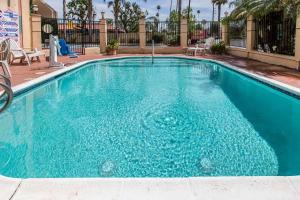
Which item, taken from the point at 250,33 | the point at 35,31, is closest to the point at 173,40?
the point at 250,33

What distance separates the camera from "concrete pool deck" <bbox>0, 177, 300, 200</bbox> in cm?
324

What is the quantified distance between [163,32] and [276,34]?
1264 cm

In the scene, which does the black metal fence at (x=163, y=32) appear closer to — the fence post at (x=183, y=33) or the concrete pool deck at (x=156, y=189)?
the fence post at (x=183, y=33)

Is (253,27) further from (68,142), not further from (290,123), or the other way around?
(68,142)

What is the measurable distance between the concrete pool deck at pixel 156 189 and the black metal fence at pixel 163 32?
21979mm

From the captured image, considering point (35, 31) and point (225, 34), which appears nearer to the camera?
point (35, 31)

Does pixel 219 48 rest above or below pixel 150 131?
above

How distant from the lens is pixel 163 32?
27.4 m

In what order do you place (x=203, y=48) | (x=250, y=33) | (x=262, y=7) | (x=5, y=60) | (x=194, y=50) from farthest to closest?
(x=203, y=48), (x=194, y=50), (x=250, y=33), (x=262, y=7), (x=5, y=60)

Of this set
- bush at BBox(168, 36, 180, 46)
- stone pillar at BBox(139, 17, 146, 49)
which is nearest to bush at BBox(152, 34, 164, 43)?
bush at BBox(168, 36, 180, 46)

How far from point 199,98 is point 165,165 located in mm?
4840

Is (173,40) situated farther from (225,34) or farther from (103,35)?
(103,35)

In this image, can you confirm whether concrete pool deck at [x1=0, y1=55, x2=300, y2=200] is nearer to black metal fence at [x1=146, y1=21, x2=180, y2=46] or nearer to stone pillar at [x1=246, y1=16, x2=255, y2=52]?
stone pillar at [x1=246, y1=16, x2=255, y2=52]

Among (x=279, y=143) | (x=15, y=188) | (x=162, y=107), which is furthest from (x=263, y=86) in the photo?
(x=15, y=188)
